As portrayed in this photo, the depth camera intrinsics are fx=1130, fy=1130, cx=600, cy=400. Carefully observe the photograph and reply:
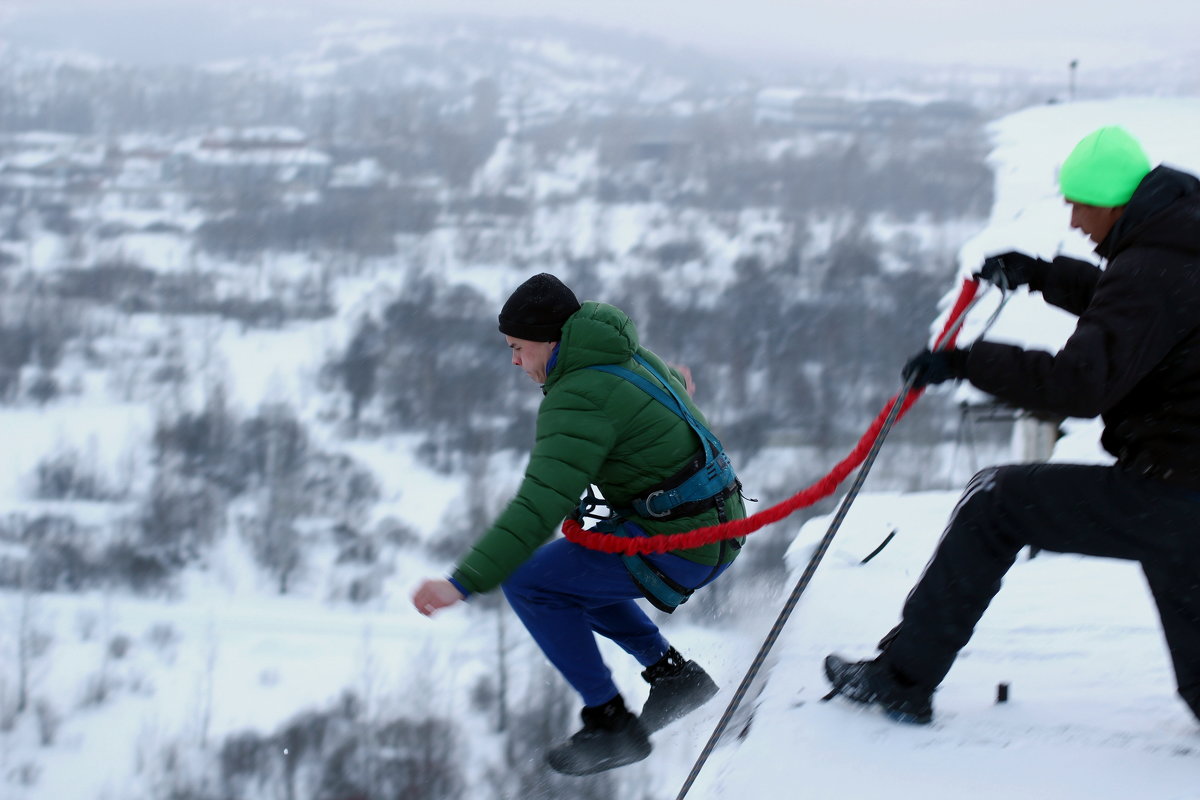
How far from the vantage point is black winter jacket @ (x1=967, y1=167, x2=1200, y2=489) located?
245 centimetres

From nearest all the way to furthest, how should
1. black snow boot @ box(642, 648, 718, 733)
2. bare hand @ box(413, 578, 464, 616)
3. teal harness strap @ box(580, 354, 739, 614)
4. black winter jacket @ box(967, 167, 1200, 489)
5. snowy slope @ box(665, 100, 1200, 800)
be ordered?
black winter jacket @ box(967, 167, 1200, 489) → bare hand @ box(413, 578, 464, 616) → snowy slope @ box(665, 100, 1200, 800) → teal harness strap @ box(580, 354, 739, 614) → black snow boot @ box(642, 648, 718, 733)

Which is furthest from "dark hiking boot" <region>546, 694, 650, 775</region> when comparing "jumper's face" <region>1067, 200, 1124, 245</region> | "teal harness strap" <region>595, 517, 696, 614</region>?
"jumper's face" <region>1067, 200, 1124, 245</region>

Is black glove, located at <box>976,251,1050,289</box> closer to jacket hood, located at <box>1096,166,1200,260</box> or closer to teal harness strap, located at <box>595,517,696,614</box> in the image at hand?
jacket hood, located at <box>1096,166,1200,260</box>

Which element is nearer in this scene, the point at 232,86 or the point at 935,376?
the point at 935,376

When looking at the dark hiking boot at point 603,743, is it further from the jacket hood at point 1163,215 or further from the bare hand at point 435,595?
the jacket hood at point 1163,215

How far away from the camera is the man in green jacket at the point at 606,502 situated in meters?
2.88

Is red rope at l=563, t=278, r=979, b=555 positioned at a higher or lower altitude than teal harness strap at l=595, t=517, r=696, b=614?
higher

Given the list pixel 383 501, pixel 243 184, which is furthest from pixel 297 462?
pixel 243 184

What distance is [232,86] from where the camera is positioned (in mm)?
176875

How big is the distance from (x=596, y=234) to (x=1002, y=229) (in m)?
94.6

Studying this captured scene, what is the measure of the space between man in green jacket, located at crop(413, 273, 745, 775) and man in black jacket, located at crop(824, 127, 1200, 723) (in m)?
0.66

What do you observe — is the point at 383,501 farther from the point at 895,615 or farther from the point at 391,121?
the point at 391,121

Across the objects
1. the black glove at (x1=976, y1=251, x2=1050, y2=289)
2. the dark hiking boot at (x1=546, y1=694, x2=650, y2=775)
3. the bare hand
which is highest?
the black glove at (x1=976, y1=251, x2=1050, y2=289)

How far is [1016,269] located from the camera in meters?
3.14
